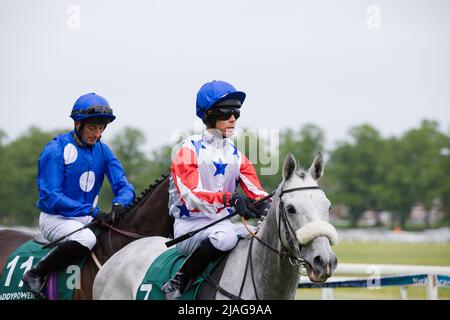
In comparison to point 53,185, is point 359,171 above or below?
below

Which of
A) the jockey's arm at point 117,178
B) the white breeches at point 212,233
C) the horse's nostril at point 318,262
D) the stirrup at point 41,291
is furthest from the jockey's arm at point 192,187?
the stirrup at point 41,291

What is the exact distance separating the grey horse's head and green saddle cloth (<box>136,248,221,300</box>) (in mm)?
812

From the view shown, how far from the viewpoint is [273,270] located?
427cm

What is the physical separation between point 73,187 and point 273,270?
239cm

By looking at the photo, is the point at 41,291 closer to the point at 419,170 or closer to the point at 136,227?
the point at 136,227

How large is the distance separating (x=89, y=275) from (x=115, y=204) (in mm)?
715

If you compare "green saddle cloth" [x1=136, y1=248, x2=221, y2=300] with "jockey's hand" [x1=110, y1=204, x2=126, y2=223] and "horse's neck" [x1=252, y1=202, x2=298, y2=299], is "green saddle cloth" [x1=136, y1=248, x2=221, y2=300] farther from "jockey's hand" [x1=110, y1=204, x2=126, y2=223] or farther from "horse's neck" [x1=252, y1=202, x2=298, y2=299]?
"jockey's hand" [x1=110, y1=204, x2=126, y2=223]

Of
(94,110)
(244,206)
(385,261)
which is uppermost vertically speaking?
(94,110)

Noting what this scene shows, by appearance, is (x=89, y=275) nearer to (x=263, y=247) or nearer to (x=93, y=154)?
(x=93, y=154)

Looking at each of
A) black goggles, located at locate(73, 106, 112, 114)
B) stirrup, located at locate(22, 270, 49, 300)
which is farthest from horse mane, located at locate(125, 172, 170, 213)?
stirrup, located at locate(22, 270, 49, 300)

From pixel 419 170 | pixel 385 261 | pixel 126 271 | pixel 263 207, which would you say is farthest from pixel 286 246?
pixel 419 170

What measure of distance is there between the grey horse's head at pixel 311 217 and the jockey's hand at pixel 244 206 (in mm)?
273

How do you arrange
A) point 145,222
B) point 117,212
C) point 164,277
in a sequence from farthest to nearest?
1. point 117,212
2. point 145,222
3. point 164,277
